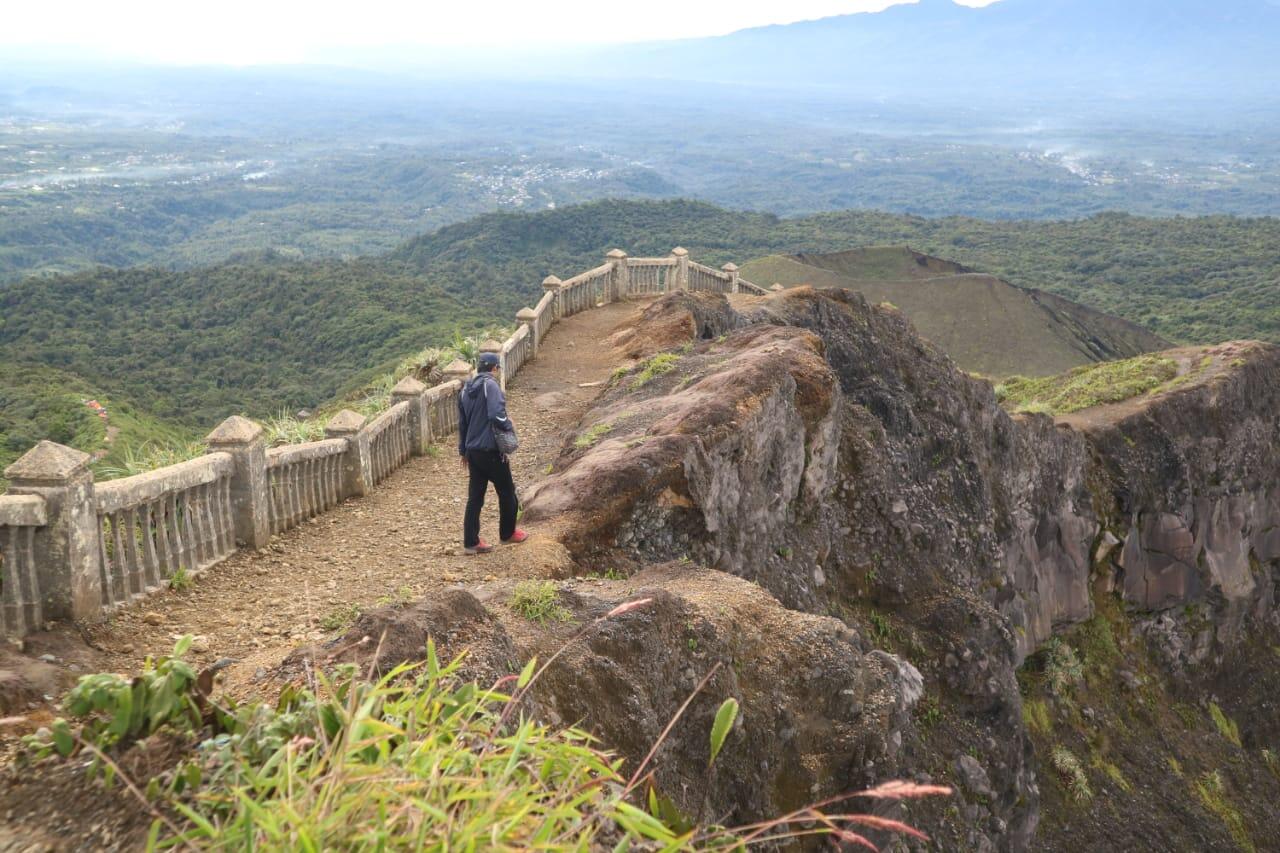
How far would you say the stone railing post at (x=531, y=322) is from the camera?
19.0 meters

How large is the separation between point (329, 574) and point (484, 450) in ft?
5.55

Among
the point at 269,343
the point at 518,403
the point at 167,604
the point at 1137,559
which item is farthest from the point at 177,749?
the point at 269,343

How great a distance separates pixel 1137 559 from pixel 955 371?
7.22 meters

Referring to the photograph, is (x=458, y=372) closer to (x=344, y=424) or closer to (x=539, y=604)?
(x=344, y=424)

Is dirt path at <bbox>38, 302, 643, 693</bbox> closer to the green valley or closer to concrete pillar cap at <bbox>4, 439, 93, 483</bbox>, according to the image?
concrete pillar cap at <bbox>4, 439, 93, 483</bbox>

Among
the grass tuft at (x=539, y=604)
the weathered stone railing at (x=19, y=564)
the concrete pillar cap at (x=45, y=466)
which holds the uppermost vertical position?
the concrete pillar cap at (x=45, y=466)

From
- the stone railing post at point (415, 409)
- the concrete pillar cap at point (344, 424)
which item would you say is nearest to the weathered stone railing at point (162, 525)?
the concrete pillar cap at point (344, 424)

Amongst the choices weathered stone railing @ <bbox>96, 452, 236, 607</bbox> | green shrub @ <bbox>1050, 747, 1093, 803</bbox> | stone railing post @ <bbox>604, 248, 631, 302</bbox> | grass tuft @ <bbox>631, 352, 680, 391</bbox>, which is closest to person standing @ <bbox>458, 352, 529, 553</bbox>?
weathered stone railing @ <bbox>96, 452, 236, 607</bbox>

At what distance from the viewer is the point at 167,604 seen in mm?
7645

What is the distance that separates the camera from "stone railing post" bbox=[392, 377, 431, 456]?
13.7 metres

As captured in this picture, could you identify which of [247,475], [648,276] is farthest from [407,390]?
[648,276]

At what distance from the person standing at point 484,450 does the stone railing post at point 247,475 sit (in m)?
1.78

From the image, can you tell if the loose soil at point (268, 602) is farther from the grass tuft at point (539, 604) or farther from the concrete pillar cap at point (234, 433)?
the concrete pillar cap at point (234, 433)

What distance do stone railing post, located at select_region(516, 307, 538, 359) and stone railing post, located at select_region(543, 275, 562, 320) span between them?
1.39m
